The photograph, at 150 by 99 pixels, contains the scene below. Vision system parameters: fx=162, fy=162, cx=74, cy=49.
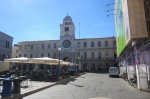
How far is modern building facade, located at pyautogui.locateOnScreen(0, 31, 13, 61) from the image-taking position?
39162mm

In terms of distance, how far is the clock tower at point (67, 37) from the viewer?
203 feet

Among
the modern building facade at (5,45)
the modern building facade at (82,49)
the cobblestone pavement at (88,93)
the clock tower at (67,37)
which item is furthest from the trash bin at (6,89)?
the clock tower at (67,37)

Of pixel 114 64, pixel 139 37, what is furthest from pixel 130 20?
pixel 114 64

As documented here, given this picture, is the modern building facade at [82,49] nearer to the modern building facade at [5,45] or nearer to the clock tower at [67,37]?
the clock tower at [67,37]

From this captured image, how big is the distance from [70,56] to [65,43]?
17.8 ft

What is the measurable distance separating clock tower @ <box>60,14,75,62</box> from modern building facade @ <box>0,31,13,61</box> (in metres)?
22.4

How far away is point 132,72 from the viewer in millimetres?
18891

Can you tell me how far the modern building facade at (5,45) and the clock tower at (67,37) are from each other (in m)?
22.4

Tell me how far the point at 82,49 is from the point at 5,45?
2943 centimetres

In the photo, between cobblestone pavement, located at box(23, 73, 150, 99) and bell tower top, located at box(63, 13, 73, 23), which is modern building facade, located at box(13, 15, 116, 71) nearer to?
bell tower top, located at box(63, 13, 73, 23)

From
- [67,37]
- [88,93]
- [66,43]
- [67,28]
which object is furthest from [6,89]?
[67,28]

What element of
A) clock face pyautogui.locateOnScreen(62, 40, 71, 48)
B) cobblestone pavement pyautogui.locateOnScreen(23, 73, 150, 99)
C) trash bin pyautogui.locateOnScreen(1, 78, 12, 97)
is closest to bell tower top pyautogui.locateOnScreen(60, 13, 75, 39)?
clock face pyautogui.locateOnScreen(62, 40, 71, 48)

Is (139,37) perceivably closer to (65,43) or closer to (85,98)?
(85,98)

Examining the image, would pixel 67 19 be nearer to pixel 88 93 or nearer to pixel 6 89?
pixel 88 93
